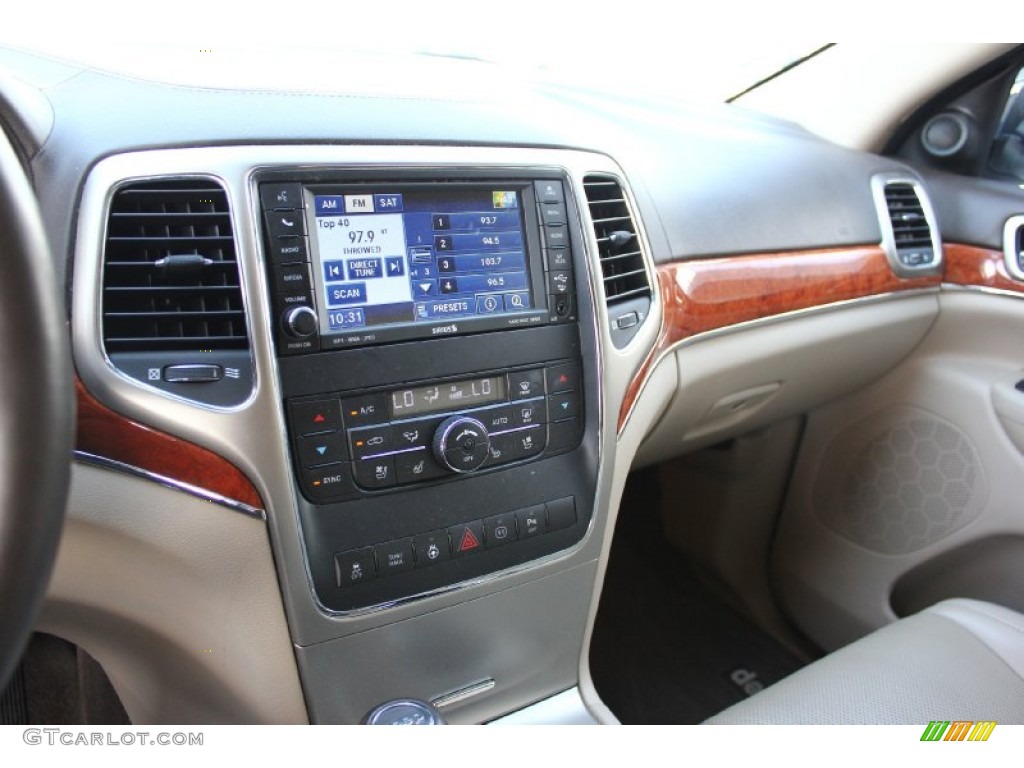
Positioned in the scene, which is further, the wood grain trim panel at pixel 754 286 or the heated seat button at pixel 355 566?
the wood grain trim panel at pixel 754 286

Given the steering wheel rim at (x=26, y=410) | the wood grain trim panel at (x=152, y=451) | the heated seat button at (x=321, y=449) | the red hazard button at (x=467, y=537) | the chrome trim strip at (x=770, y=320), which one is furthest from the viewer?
the chrome trim strip at (x=770, y=320)

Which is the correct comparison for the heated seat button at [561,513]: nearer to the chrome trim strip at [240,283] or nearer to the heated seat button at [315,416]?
the heated seat button at [315,416]

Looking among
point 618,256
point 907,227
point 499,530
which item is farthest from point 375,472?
point 907,227

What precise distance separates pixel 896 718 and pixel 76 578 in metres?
0.90

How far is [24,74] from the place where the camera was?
810mm

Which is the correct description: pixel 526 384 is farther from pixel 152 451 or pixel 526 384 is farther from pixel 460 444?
pixel 152 451

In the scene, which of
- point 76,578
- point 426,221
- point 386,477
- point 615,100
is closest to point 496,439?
point 386,477

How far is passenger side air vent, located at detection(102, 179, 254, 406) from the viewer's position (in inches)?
30.6

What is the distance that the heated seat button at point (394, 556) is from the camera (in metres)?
0.93

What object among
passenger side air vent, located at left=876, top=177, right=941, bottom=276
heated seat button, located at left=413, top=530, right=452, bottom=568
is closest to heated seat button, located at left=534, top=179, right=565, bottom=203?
heated seat button, located at left=413, top=530, right=452, bottom=568

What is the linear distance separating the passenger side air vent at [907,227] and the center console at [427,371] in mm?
741

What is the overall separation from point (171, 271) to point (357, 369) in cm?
20

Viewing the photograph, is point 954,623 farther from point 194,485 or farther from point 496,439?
point 194,485

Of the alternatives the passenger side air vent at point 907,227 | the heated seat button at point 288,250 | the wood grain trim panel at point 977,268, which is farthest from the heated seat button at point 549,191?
the wood grain trim panel at point 977,268
